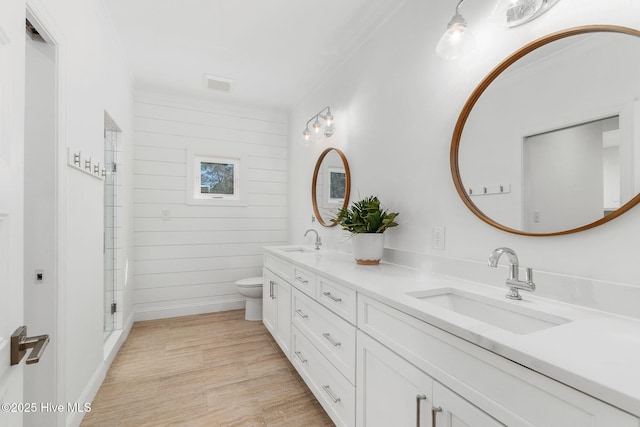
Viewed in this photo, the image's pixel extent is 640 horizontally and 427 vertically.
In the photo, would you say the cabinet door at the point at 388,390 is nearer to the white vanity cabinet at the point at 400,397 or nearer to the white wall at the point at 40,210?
the white vanity cabinet at the point at 400,397

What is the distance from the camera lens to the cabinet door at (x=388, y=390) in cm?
99

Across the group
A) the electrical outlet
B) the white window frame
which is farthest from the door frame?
the white window frame

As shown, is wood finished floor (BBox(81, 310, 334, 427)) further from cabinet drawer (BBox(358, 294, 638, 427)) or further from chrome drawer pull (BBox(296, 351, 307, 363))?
cabinet drawer (BBox(358, 294, 638, 427))

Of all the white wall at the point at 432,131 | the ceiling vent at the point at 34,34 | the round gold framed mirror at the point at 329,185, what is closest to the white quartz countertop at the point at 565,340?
the white wall at the point at 432,131

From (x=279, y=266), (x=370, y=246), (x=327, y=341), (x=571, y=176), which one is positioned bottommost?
(x=327, y=341)

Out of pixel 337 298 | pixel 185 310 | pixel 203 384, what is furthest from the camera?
pixel 185 310

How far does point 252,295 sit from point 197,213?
118 centimetres

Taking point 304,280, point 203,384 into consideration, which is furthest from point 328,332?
point 203,384

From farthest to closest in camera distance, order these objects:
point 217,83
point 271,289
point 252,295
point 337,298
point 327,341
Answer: point 252,295
point 217,83
point 271,289
point 327,341
point 337,298

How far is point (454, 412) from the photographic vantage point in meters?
0.86

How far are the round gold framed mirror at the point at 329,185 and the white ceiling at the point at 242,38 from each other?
2.77 ft

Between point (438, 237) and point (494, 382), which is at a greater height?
point (438, 237)

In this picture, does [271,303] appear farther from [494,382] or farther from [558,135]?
[558,135]

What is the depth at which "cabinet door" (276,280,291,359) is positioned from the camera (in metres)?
2.27
